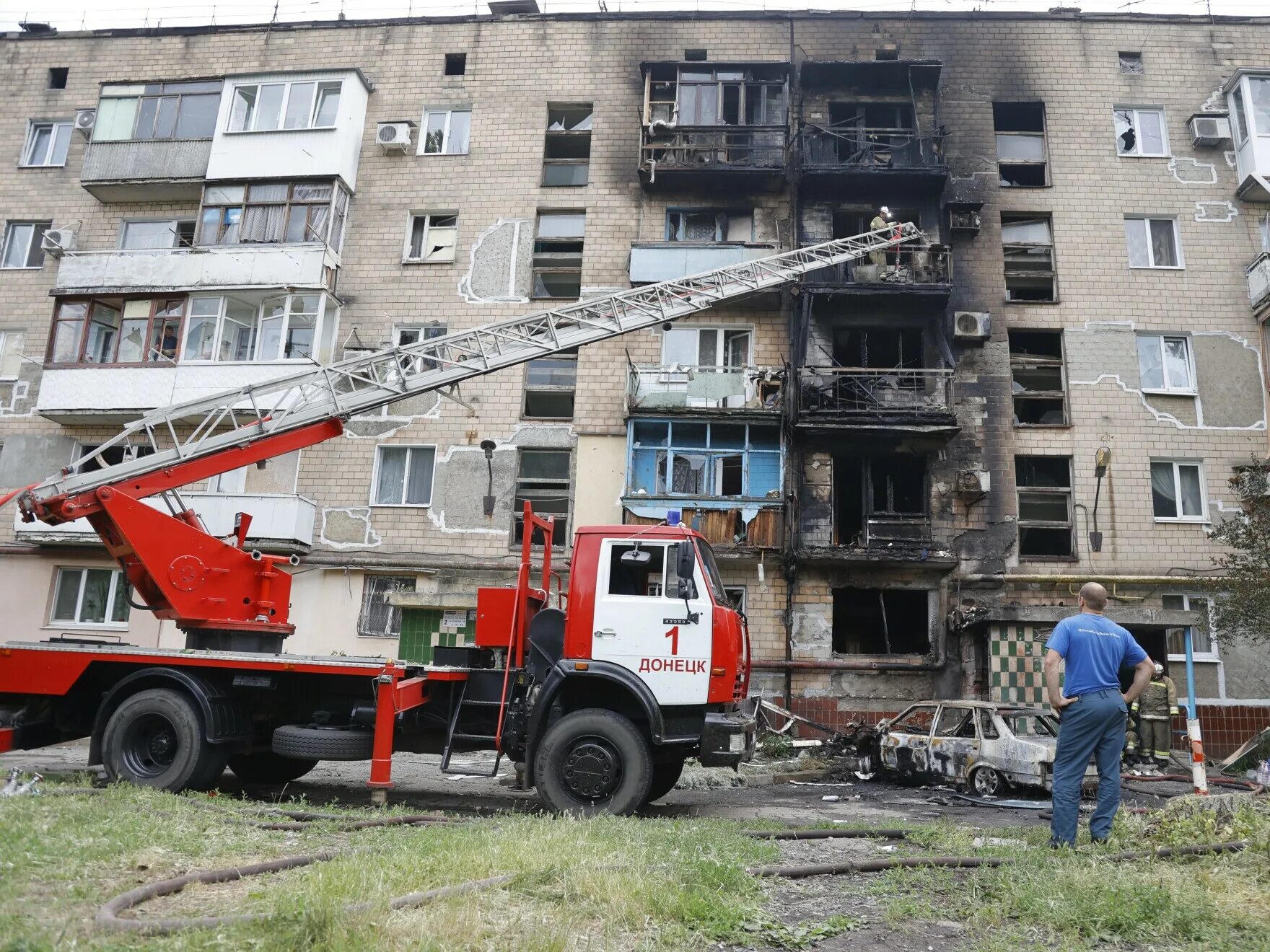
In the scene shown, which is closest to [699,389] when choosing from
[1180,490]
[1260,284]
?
[1180,490]

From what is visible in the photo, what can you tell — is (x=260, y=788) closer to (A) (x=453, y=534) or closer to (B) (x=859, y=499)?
(A) (x=453, y=534)

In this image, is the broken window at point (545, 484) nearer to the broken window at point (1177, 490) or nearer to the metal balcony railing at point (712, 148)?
the metal balcony railing at point (712, 148)

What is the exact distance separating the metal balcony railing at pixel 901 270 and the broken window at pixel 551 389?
5.86 metres

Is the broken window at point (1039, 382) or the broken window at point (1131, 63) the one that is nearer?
the broken window at point (1039, 382)

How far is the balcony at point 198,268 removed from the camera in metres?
21.4

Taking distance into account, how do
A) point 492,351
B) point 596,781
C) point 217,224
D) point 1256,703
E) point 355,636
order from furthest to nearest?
point 217,224 → point 355,636 → point 1256,703 → point 492,351 → point 596,781

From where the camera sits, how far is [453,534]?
68.3 feet

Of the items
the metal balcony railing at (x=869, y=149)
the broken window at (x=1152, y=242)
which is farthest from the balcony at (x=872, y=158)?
the broken window at (x=1152, y=242)

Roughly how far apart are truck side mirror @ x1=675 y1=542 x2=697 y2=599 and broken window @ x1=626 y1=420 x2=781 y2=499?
36.4 ft

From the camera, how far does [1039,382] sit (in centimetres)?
2144

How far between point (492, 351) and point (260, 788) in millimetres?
7211

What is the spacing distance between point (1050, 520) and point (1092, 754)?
589 inches

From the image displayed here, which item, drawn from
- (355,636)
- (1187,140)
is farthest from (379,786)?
(1187,140)

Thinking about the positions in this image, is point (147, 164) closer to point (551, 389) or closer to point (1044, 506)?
point (551, 389)
